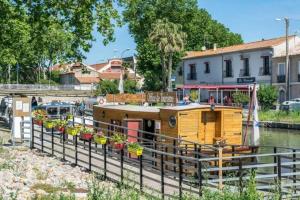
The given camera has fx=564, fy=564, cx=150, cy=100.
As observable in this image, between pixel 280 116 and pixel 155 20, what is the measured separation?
108 feet

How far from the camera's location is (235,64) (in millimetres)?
57344

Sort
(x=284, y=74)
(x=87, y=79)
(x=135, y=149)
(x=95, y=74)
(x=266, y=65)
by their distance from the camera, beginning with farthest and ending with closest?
(x=95, y=74), (x=87, y=79), (x=266, y=65), (x=284, y=74), (x=135, y=149)

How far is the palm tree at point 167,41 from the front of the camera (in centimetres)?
6184

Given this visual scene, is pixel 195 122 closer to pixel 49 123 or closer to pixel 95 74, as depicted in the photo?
pixel 49 123

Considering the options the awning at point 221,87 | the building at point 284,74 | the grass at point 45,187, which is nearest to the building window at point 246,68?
the awning at point 221,87

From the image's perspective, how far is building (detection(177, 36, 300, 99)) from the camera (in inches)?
2084

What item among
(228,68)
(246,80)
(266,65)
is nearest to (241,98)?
(266,65)

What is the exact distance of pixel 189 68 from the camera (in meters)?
66.1

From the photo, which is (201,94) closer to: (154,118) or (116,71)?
(154,118)

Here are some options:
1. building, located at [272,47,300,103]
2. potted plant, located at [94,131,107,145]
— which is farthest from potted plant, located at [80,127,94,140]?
building, located at [272,47,300,103]

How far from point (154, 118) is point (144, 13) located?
52934 millimetres

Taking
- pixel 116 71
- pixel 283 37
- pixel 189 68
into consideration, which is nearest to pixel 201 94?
pixel 189 68

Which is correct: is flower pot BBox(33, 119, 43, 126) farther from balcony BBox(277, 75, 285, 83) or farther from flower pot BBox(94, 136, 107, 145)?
balcony BBox(277, 75, 285, 83)

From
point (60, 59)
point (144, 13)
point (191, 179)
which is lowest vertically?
point (191, 179)
